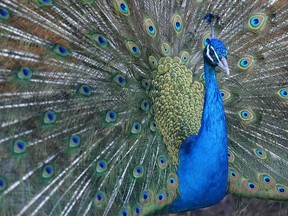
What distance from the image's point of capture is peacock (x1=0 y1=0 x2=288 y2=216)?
2.26 meters

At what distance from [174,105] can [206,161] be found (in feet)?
0.84

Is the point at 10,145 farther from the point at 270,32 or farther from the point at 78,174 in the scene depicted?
the point at 270,32

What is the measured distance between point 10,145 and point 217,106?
784 mm

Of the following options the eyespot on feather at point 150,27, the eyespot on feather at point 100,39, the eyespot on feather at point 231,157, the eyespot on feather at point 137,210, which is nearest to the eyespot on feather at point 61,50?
the eyespot on feather at point 100,39

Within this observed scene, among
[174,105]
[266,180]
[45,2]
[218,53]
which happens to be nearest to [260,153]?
[266,180]

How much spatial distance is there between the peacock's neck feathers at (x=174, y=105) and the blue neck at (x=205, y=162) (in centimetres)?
4

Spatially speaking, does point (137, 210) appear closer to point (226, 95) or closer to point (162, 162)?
point (162, 162)

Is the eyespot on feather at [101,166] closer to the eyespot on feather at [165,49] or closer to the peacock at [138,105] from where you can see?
the peacock at [138,105]

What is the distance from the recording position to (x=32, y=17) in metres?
2.27

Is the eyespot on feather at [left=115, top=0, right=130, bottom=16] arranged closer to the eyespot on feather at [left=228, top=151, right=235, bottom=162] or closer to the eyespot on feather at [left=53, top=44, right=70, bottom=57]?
the eyespot on feather at [left=53, top=44, right=70, bottom=57]

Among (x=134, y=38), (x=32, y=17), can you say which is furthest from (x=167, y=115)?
(x=32, y=17)

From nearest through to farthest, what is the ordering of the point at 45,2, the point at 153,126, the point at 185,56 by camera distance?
the point at 45,2
the point at 153,126
the point at 185,56

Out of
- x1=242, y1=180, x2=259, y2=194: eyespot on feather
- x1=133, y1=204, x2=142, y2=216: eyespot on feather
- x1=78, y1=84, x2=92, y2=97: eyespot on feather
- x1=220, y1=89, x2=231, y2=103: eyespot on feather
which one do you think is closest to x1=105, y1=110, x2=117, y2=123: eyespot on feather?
x1=78, y1=84, x2=92, y2=97: eyespot on feather

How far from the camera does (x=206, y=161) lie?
261cm
